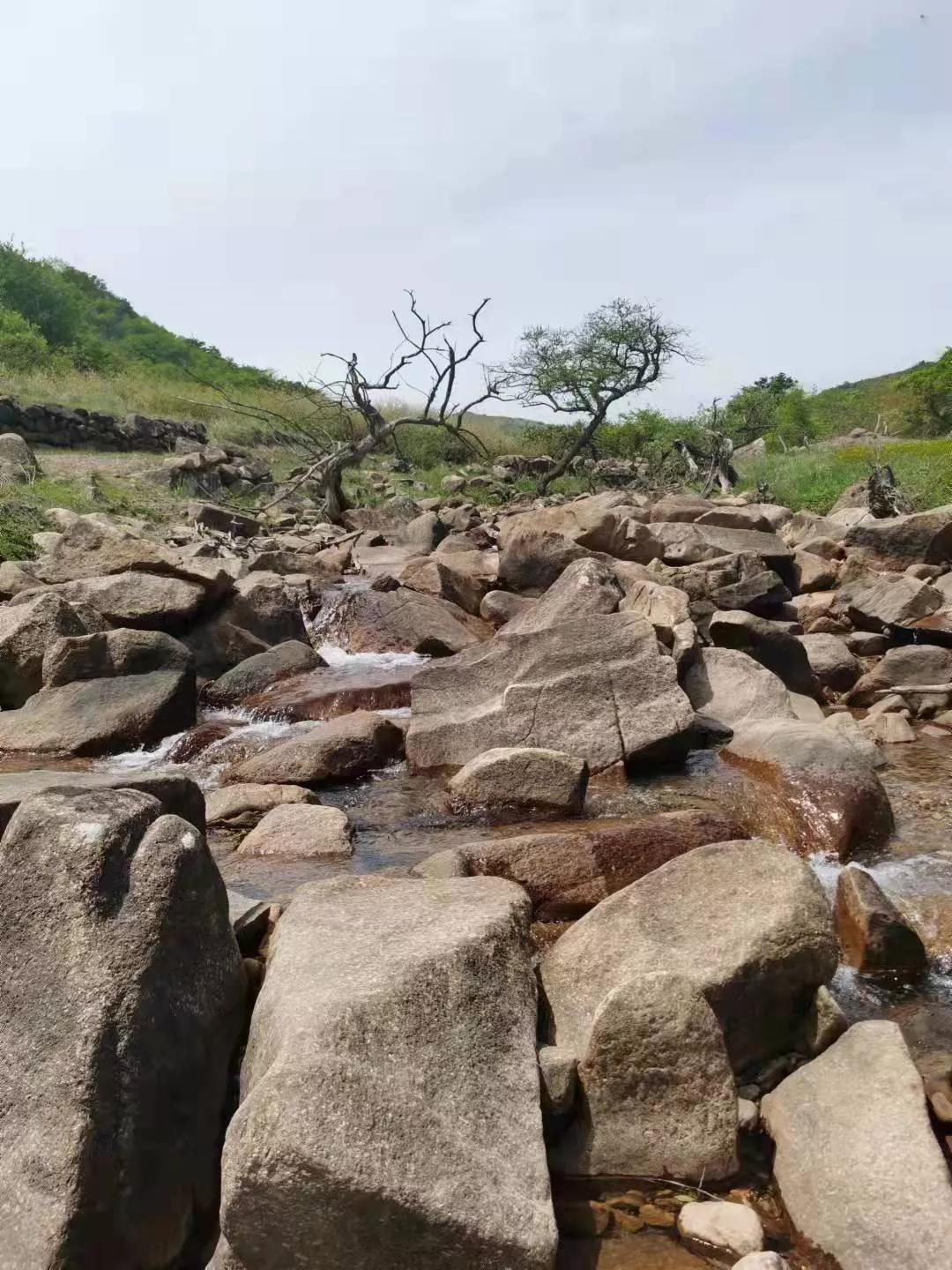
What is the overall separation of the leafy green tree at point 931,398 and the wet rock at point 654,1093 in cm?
4187

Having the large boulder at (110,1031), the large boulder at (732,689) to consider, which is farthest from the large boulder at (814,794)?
the large boulder at (110,1031)

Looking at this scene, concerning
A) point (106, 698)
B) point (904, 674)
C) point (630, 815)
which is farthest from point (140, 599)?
point (904, 674)

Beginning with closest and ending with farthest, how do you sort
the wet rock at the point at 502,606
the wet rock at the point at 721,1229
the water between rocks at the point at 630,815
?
the wet rock at the point at 721,1229, the water between rocks at the point at 630,815, the wet rock at the point at 502,606

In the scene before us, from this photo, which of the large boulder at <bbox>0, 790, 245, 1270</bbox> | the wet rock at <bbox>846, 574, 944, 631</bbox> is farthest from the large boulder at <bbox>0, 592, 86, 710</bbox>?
the wet rock at <bbox>846, 574, 944, 631</bbox>

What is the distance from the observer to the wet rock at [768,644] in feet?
27.6

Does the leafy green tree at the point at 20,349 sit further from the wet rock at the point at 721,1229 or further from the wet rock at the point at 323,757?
the wet rock at the point at 721,1229

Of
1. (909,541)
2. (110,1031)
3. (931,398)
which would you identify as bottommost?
(110,1031)

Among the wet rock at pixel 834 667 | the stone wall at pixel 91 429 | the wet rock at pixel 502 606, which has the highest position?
the stone wall at pixel 91 429

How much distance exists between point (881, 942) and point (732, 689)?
3570mm

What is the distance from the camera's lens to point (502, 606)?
10.6 m

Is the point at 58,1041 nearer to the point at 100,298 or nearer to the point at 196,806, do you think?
the point at 196,806

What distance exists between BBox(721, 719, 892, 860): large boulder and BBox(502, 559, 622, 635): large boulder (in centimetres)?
188

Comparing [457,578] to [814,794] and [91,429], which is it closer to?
[814,794]

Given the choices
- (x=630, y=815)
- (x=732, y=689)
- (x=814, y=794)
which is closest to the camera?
(x=814, y=794)
